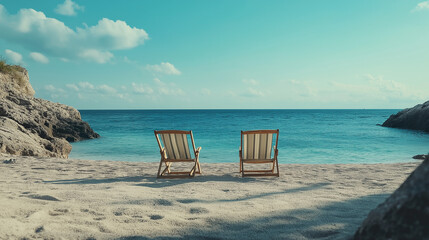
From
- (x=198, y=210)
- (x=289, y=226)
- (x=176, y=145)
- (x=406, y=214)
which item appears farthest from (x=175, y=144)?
(x=406, y=214)

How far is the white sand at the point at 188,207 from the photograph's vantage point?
2.31 metres

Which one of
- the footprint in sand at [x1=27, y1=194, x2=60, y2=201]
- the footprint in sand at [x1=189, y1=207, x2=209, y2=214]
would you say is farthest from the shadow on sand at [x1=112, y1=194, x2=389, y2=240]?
the footprint in sand at [x1=27, y1=194, x2=60, y2=201]

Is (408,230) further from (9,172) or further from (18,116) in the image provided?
(18,116)

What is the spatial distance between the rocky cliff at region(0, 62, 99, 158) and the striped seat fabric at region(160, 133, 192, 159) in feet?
15.3

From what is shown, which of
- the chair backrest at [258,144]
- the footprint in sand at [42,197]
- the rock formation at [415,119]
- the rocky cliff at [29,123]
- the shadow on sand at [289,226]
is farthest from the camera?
the rock formation at [415,119]

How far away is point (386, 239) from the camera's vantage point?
1.23 m

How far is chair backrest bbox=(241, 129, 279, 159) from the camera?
17.3 ft

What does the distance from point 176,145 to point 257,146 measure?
5.04ft

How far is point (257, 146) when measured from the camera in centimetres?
534

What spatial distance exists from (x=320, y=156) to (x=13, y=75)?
1493cm

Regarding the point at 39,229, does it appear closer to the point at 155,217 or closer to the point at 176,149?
the point at 155,217

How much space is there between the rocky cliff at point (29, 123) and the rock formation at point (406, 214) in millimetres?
8348

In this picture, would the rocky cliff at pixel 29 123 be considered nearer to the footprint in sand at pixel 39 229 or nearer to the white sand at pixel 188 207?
the white sand at pixel 188 207

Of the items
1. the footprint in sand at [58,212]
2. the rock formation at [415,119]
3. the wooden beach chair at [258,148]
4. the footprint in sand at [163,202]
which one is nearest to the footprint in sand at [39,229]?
the footprint in sand at [58,212]
